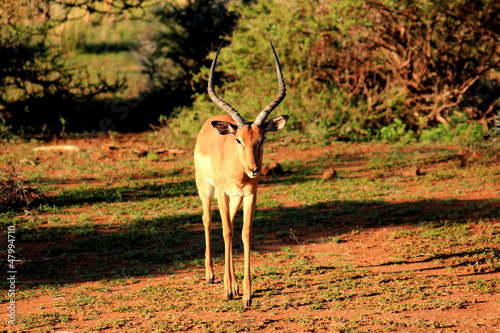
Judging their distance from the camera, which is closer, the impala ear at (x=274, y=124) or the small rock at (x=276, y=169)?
the impala ear at (x=274, y=124)

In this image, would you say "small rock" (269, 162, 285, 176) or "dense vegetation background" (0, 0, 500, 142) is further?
"dense vegetation background" (0, 0, 500, 142)

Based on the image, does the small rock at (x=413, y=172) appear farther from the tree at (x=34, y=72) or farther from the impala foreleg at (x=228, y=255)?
the tree at (x=34, y=72)

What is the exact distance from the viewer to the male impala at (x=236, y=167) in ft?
19.6

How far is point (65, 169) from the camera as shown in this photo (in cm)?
1272

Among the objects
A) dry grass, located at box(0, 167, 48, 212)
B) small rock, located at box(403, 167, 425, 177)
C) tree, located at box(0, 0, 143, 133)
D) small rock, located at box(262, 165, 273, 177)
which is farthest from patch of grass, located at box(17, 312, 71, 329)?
tree, located at box(0, 0, 143, 133)

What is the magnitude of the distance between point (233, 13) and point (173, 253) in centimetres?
1208

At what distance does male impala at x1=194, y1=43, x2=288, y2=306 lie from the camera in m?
5.97

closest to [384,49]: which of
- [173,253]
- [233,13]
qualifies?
[233,13]

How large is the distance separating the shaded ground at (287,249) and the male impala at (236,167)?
1.04ft

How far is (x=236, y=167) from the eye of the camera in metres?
6.22

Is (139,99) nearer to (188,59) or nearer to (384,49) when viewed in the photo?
(188,59)

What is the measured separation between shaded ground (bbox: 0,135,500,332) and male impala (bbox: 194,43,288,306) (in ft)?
1.04

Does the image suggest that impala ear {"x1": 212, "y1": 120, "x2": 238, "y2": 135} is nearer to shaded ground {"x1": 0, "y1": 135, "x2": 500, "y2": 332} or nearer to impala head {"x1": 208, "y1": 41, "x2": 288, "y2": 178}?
impala head {"x1": 208, "y1": 41, "x2": 288, "y2": 178}

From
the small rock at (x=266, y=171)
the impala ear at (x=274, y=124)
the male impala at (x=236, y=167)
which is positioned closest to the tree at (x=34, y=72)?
the small rock at (x=266, y=171)
